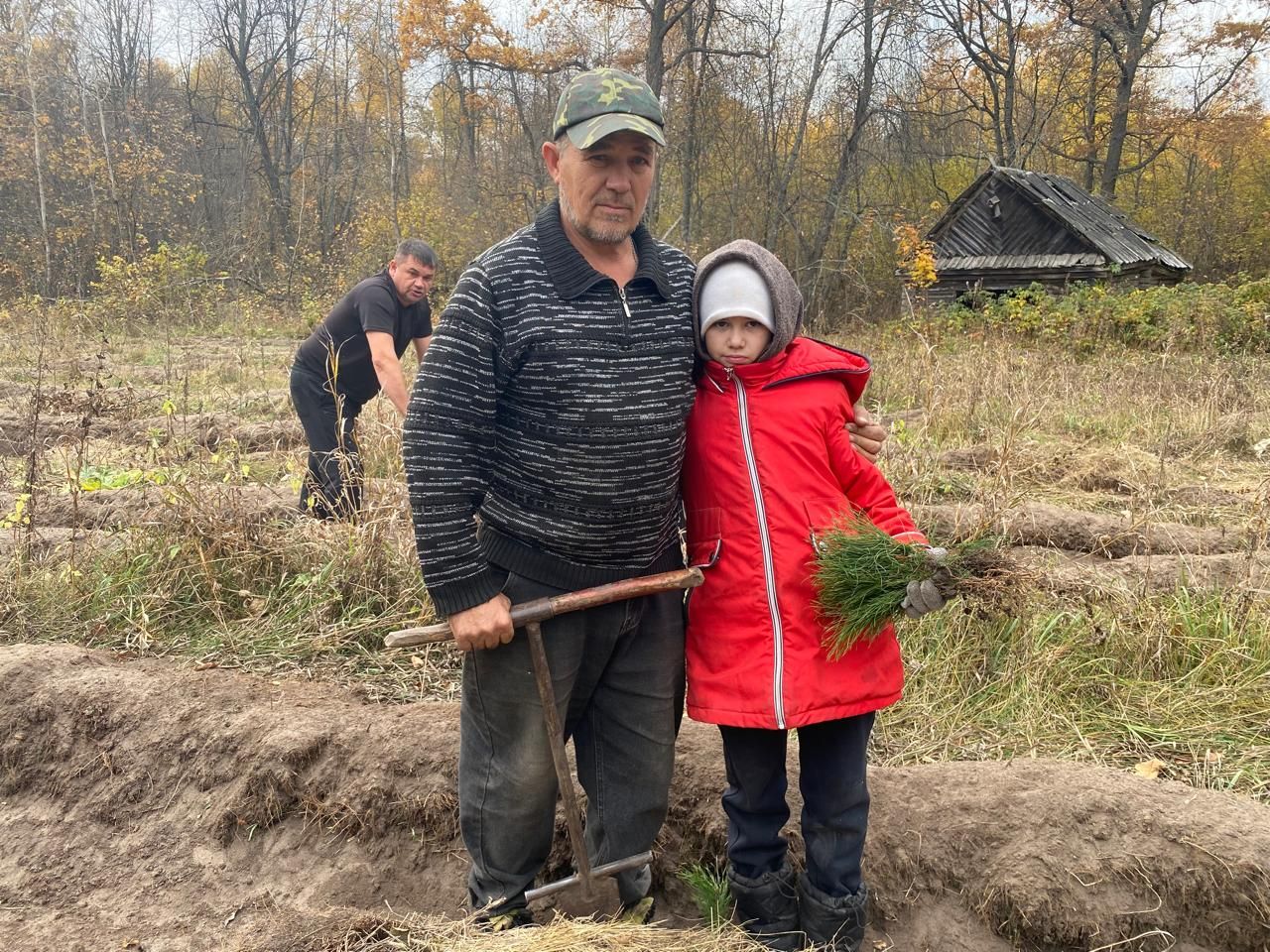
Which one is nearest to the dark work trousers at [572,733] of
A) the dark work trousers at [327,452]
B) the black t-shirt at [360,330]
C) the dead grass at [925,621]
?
the dead grass at [925,621]

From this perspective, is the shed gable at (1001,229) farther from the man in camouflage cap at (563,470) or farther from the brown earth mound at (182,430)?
the man in camouflage cap at (563,470)

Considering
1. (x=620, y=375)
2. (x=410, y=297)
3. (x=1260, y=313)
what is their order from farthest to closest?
(x=1260, y=313) → (x=410, y=297) → (x=620, y=375)

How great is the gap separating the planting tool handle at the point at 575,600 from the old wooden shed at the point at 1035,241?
59.4 ft

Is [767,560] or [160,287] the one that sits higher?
[160,287]

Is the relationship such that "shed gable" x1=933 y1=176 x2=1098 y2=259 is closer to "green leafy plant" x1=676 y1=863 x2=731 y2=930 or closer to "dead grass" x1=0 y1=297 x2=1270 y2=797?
"dead grass" x1=0 y1=297 x2=1270 y2=797

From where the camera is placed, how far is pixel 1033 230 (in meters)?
19.2

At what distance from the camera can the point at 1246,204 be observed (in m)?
23.5

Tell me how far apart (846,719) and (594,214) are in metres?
1.32

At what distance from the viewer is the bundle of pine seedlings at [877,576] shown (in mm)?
2004

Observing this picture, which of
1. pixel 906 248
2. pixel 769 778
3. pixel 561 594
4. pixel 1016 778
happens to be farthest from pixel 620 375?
pixel 906 248

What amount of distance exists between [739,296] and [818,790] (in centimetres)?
120

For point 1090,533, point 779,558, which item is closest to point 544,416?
point 779,558

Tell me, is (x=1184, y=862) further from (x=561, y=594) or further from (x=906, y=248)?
(x=906, y=248)

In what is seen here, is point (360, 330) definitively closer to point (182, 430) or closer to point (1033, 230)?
point (182, 430)
